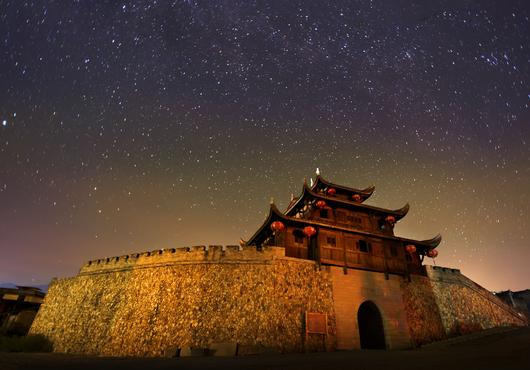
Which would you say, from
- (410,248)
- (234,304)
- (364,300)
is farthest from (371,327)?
(234,304)

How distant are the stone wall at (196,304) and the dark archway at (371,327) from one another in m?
3.52

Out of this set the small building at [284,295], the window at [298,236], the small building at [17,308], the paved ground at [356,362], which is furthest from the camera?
the small building at [17,308]

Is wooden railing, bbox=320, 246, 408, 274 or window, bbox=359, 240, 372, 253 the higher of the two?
window, bbox=359, 240, 372, 253

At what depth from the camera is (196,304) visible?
1594cm

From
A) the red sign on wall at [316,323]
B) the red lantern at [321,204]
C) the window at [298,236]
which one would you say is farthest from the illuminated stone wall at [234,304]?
the red lantern at [321,204]

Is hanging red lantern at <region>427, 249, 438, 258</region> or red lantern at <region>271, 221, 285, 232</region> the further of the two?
hanging red lantern at <region>427, 249, 438, 258</region>

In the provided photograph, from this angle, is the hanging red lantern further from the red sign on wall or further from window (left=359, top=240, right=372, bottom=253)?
the red sign on wall

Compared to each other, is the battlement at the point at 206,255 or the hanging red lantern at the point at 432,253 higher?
the hanging red lantern at the point at 432,253

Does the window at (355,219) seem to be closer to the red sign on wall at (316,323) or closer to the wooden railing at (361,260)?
the wooden railing at (361,260)

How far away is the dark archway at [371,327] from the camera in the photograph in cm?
1756

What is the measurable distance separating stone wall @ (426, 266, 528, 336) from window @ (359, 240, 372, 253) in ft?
17.1

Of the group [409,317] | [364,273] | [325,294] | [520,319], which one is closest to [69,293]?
[325,294]

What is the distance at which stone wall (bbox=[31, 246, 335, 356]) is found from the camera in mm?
15203

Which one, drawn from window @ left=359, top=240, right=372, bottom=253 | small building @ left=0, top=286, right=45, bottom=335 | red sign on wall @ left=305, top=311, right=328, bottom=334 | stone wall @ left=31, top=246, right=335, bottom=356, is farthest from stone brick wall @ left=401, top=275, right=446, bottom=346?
small building @ left=0, top=286, right=45, bottom=335
